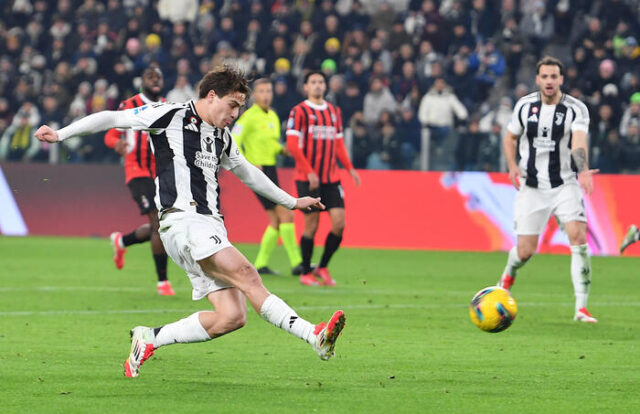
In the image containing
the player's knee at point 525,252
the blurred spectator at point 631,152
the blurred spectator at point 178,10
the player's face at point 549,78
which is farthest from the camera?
the blurred spectator at point 178,10

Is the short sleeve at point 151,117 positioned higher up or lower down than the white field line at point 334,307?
higher up

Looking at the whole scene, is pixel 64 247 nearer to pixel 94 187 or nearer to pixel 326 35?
pixel 94 187

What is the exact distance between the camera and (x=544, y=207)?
10.9 m

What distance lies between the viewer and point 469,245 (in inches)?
742

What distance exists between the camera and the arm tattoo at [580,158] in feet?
33.9

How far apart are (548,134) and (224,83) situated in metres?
4.60

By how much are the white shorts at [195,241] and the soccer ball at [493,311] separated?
6.73 ft

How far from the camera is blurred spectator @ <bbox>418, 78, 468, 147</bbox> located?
2030 cm

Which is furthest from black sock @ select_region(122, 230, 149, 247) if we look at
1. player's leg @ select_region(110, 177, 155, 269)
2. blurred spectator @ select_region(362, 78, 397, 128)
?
blurred spectator @ select_region(362, 78, 397, 128)

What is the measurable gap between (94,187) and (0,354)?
42.4 ft

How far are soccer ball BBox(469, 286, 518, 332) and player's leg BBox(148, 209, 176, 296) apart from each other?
4609 millimetres

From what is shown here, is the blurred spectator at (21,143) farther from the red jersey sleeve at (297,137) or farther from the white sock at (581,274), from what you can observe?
the white sock at (581,274)

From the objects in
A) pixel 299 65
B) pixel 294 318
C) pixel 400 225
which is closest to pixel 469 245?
pixel 400 225

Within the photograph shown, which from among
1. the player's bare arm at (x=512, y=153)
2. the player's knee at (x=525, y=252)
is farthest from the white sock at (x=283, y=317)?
the player's knee at (x=525, y=252)
